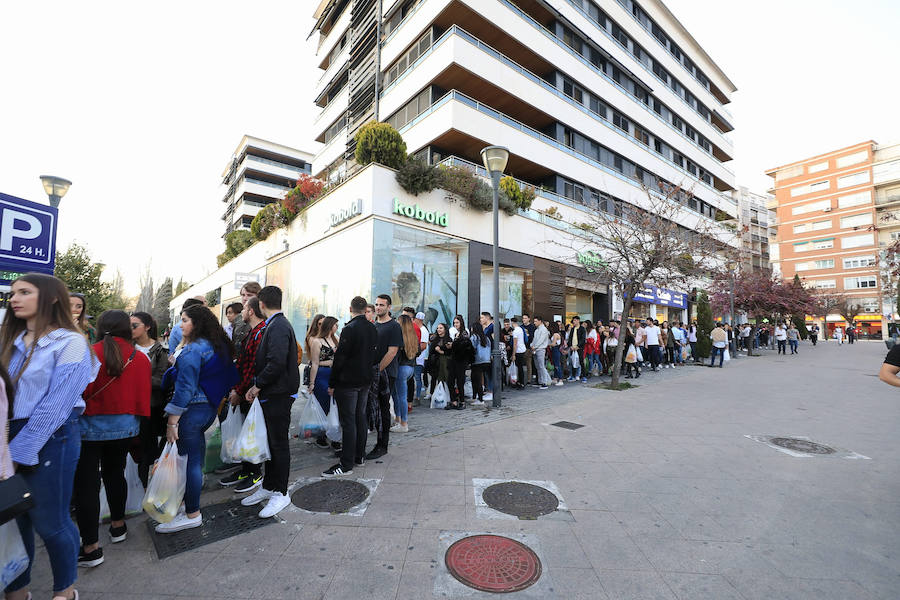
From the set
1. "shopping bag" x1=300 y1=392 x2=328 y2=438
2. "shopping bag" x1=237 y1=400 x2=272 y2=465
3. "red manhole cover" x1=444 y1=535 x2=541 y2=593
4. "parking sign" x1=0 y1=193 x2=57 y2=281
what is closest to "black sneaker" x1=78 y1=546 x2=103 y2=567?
"shopping bag" x1=237 y1=400 x2=272 y2=465

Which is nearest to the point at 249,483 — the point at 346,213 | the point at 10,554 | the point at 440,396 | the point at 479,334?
the point at 10,554

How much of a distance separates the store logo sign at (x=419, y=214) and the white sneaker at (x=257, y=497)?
9.67 meters

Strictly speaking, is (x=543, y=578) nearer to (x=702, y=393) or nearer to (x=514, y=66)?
(x=702, y=393)

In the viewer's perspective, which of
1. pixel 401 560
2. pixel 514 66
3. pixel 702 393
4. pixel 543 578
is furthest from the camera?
pixel 514 66

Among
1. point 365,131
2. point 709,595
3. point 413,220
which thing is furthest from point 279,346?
point 365,131

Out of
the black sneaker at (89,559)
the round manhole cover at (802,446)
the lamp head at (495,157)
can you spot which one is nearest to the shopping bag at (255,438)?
the black sneaker at (89,559)

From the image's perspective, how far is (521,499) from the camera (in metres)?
3.91

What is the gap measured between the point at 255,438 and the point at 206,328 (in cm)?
106

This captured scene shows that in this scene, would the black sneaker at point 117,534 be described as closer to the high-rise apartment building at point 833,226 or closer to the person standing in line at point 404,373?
the person standing in line at point 404,373

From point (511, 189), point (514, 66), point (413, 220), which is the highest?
point (514, 66)

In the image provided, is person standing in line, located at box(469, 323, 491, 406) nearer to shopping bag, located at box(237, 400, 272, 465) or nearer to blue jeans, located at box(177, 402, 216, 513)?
shopping bag, located at box(237, 400, 272, 465)

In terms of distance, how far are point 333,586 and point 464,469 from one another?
2360 mm

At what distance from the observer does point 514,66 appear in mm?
17922

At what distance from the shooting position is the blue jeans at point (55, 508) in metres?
2.13
